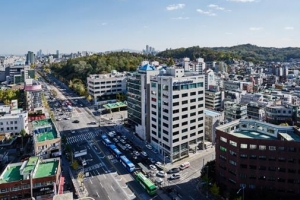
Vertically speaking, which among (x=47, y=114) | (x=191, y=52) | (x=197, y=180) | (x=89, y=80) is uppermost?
(x=191, y=52)

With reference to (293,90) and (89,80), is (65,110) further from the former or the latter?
(293,90)

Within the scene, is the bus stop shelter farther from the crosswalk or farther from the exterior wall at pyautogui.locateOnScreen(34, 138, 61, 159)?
the exterior wall at pyautogui.locateOnScreen(34, 138, 61, 159)

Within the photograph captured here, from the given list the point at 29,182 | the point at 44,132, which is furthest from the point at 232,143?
the point at 44,132

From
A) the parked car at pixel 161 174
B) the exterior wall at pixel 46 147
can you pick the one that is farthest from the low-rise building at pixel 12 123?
the parked car at pixel 161 174

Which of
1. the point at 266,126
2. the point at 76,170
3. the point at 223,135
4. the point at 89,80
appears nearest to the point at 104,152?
the point at 76,170

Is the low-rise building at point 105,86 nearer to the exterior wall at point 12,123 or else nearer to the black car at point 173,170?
the exterior wall at point 12,123

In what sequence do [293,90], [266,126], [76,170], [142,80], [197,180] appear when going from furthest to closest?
[293,90]
[142,80]
[76,170]
[197,180]
[266,126]
